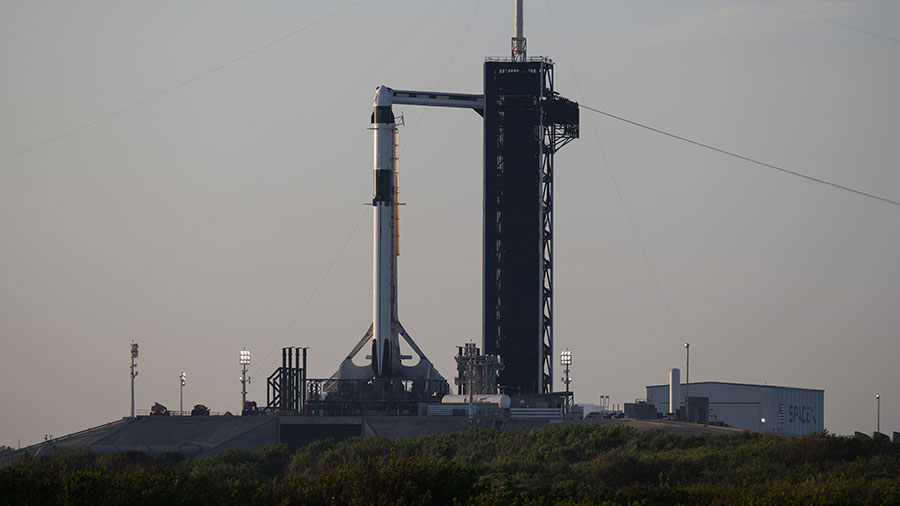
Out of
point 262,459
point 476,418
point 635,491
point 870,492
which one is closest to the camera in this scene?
point 635,491

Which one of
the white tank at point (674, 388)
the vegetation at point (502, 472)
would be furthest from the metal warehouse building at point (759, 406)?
the vegetation at point (502, 472)

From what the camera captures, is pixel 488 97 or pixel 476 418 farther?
pixel 488 97

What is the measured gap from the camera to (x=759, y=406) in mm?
124562

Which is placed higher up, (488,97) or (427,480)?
(488,97)

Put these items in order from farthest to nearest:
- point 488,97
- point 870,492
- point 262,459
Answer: point 488,97
point 262,459
point 870,492

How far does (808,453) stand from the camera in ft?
245

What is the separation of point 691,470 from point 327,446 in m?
27.1

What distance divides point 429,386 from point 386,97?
2051cm

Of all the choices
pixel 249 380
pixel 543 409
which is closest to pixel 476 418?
pixel 543 409

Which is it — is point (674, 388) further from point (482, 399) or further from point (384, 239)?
point (384, 239)

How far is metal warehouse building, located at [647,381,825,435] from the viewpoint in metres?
124

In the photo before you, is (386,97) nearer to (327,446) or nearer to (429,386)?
(429,386)

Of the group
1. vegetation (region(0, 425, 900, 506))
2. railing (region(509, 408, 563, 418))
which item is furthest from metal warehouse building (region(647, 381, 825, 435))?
vegetation (region(0, 425, 900, 506))

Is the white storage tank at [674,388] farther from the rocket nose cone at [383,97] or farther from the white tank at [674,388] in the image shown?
the rocket nose cone at [383,97]
